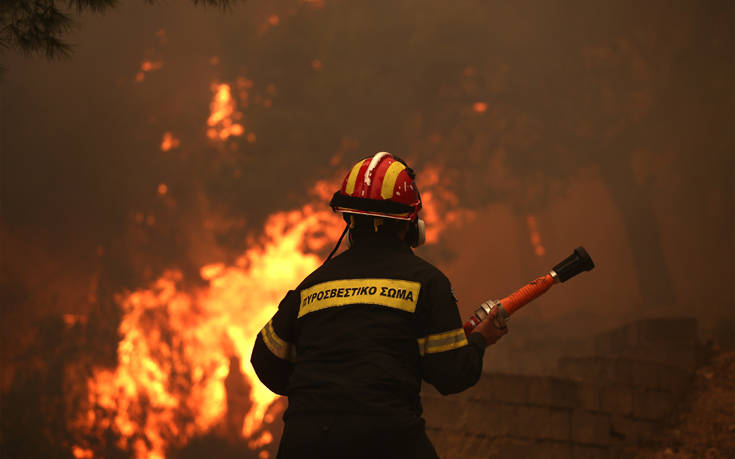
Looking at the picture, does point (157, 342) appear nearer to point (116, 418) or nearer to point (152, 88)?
point (116, 418)

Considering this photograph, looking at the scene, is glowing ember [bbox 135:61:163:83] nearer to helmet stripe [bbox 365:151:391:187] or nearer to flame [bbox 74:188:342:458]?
flame [bbox 74:188:342:458]

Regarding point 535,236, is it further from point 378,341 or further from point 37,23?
point 378,341

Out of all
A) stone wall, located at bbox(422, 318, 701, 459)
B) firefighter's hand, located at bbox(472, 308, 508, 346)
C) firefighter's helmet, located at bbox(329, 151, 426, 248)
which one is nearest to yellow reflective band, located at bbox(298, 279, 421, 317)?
firefighter's helmet, located at bbox(329, 151, 426, 248)

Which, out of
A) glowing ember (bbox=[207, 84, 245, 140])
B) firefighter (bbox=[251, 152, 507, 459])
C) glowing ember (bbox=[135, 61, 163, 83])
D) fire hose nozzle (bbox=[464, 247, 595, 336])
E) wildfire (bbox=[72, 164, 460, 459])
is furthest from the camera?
glowing ember (bbox=[135, 61, 163, 83])

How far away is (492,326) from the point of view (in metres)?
2.77

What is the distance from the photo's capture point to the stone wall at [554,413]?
22.0 ft

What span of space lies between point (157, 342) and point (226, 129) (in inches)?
157

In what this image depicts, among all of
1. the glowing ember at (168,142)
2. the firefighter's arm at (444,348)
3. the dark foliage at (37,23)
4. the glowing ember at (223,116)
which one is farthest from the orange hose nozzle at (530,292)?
the glowing ember at (168,142)

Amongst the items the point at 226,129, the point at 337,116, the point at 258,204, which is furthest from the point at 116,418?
the point at 337,116

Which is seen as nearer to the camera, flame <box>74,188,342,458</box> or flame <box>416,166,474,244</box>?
flame <box>74,188,342,458</box>

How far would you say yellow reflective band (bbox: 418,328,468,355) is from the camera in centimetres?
243

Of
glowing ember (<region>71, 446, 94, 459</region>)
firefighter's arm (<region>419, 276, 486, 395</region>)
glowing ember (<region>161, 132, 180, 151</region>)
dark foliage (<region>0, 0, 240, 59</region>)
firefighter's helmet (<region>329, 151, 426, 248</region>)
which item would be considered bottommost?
firefighter's arm (<region>419, 276, 486, 395</region>)

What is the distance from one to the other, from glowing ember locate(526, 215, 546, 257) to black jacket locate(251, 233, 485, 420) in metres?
10.7

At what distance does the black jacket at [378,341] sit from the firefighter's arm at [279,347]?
0.08 meters
